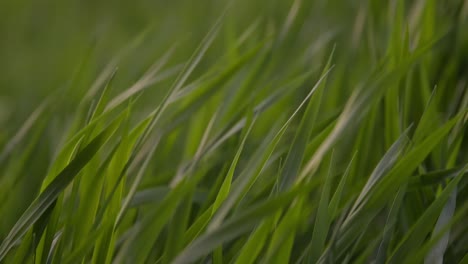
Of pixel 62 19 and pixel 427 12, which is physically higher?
pixel 62 19

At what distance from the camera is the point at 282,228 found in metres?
0.81

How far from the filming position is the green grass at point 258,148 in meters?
0.84

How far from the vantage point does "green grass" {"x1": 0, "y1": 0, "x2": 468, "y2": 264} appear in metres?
0.84

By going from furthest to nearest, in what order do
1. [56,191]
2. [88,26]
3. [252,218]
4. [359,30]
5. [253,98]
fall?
[88,26]
[359,30]
[253,98]
[56,191]
[252,218]

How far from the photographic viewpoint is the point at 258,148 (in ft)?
2.96

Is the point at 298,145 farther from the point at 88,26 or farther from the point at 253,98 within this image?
the point at 88,26

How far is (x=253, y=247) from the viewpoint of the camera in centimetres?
82

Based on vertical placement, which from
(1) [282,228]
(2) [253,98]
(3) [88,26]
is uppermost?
(3) [88,26]

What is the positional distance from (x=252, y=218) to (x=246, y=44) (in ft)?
1.88

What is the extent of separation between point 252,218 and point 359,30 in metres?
0.55

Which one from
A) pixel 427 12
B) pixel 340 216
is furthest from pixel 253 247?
pixel 427 12

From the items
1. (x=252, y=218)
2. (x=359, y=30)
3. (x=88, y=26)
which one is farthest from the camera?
(x=88, y=26)

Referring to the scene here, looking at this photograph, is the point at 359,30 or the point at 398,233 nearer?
the point at 398,233

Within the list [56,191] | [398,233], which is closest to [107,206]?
[56,191]
